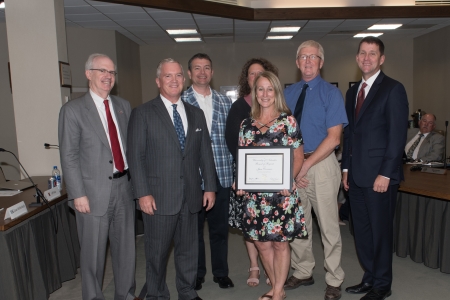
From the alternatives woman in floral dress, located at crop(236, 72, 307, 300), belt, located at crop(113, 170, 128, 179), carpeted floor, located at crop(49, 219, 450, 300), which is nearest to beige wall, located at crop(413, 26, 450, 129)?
carpeted floor, located at crop(49, 219, 450, 300)

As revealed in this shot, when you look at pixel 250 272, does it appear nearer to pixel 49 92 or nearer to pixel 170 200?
pixel 170 200

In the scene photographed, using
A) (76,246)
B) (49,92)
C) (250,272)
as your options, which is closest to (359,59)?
(250,272)

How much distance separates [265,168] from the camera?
2.55 m

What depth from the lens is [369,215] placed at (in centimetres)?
292

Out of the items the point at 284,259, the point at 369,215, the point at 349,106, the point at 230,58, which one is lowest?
the point at 284,259

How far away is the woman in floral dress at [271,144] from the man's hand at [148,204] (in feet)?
1.83

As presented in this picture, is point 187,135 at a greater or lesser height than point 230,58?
lesser

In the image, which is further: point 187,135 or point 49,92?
point 49,92

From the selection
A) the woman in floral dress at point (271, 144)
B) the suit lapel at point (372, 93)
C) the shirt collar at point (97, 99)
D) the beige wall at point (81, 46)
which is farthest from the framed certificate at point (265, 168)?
the beige wall at point (81, 46)

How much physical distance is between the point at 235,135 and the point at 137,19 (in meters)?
5.10

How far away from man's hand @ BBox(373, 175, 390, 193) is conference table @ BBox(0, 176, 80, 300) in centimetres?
249

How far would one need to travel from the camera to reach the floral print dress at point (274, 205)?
2588 millimetres

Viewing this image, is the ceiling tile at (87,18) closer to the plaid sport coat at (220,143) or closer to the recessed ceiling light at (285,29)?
the recessed ceiling light at (285,29)

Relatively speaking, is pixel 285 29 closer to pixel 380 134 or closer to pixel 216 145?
pixel 216 145
